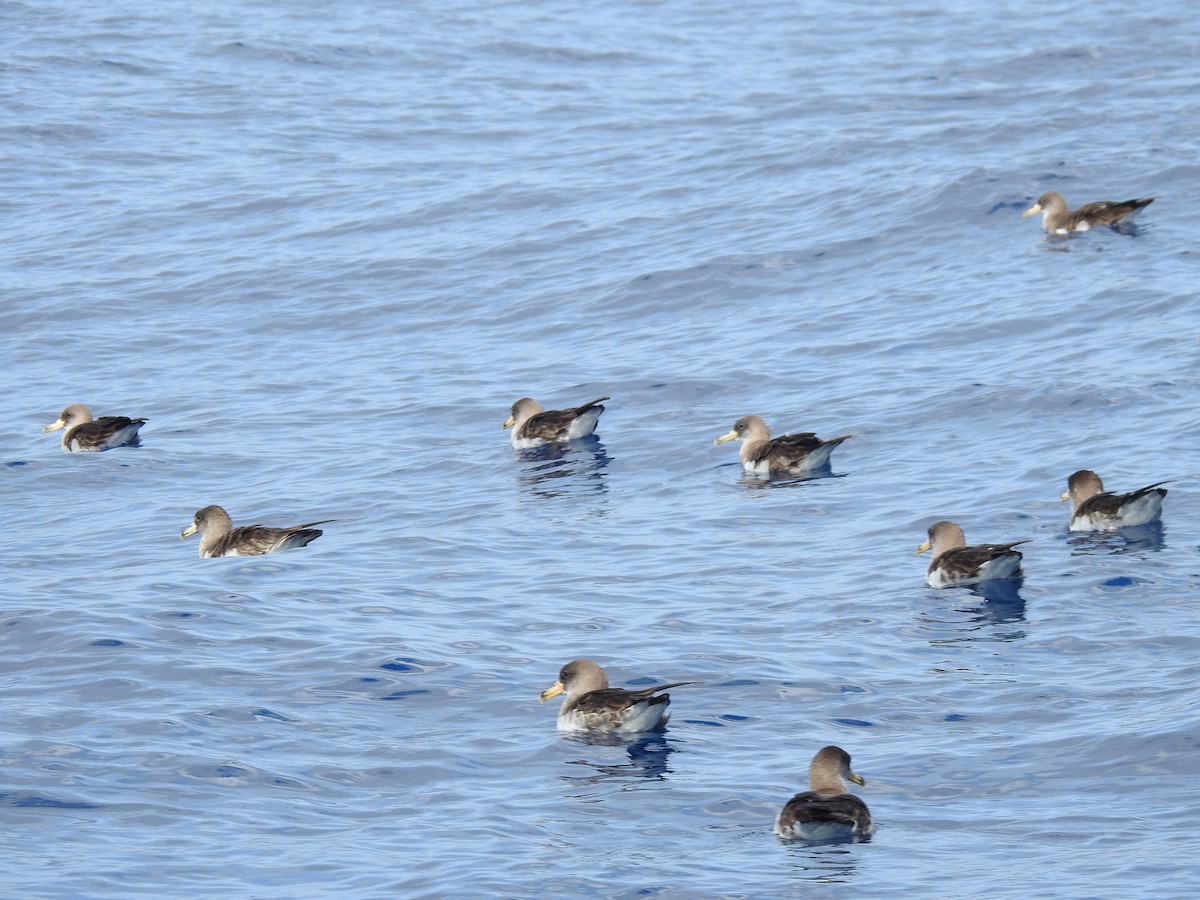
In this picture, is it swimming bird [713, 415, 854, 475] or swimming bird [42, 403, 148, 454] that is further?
swimming bird [42, 403, 148, 454]

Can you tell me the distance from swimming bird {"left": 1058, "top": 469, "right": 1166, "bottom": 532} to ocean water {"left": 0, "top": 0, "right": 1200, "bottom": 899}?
0.20m

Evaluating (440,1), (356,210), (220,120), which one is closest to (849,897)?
(356,210)

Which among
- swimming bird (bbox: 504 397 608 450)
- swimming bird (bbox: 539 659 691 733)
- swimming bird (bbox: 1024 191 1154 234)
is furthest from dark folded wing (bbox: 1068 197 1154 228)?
swimming bird (bbox: 539 659 691 733)

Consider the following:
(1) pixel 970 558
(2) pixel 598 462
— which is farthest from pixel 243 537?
(1) pixel 970 558

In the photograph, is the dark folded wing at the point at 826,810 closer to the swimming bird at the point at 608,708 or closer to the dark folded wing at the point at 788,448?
the swimming bird at the point at 608,708

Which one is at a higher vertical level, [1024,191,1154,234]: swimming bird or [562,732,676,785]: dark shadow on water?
[1024,191,1154,234]: swimming bird

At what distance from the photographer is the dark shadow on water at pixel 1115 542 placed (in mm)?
16734

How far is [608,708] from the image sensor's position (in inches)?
519

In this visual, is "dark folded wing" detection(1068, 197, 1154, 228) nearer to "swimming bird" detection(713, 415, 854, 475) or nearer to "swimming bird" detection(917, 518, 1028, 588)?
"swimming bird" detection(713, 415, 854, 475)

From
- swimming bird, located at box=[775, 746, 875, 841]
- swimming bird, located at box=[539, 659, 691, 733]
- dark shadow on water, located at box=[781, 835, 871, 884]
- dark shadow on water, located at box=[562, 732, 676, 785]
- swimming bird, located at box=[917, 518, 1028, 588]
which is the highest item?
swimming bird, located at box=[917, 518, 1028, 588]

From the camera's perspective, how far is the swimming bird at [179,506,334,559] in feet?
59.8

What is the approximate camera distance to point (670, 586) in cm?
1677

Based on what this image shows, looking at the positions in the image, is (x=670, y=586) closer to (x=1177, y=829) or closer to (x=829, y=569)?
(x=829, y=569)

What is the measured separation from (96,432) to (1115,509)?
12067 millimetres
